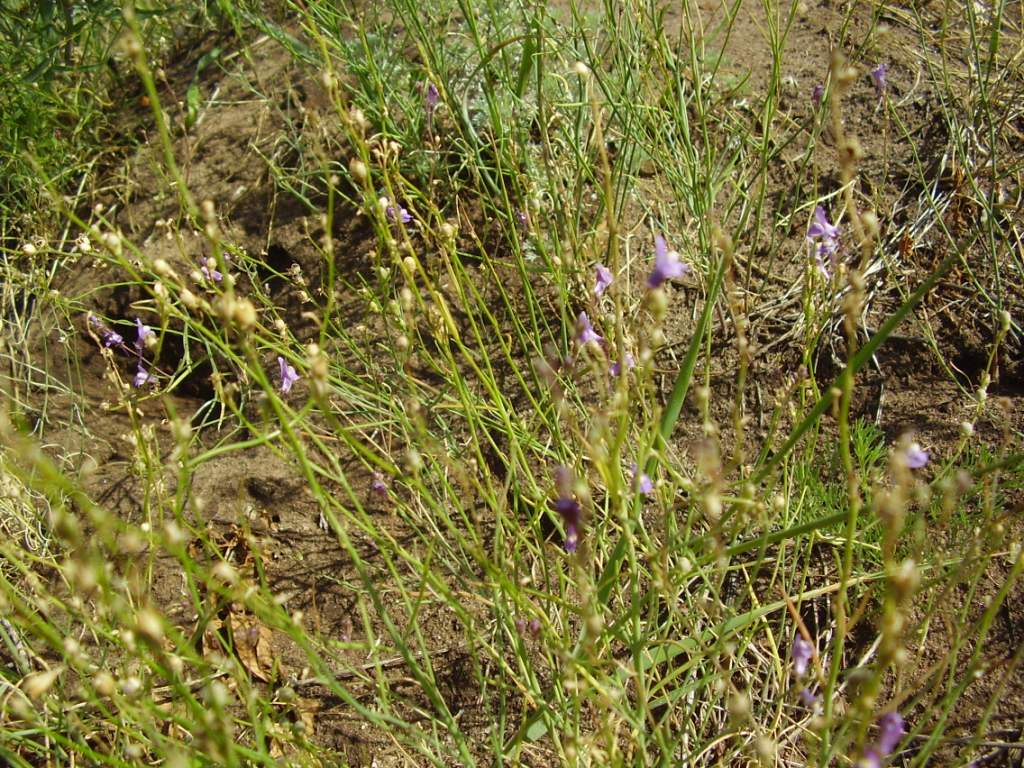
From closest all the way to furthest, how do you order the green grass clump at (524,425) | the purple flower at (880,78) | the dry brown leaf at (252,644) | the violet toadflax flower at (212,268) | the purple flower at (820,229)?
the green grass clump at (524,425)
the purple flower at (820,229)
the dry brown leaf at (252,644)
the violet toadflax flower at (212,268)
the purple flower at (880,78)

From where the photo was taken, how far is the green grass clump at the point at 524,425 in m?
1.20

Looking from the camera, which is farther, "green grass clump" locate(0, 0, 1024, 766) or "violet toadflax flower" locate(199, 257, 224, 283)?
"violet toadflax flower" locate(199, 257, 224, 283)

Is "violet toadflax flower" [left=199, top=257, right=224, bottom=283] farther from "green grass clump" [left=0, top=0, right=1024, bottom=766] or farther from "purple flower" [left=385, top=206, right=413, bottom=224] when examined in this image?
"purple flower" [left=385, top=206, right=413, bottom=224]

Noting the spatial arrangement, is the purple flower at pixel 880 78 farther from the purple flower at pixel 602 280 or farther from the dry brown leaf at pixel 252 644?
the dry brown leaf at pixel 252 644

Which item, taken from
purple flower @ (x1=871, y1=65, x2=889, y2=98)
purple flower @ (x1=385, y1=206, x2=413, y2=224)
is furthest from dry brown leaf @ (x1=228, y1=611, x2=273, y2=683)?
Answer: purple flower @ (x1=871, y1=65, x2=889, y2=98)

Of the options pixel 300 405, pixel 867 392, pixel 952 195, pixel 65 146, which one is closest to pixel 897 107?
pixel 952 195

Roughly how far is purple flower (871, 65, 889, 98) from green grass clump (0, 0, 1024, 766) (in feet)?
0.09

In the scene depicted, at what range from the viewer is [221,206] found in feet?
8.71

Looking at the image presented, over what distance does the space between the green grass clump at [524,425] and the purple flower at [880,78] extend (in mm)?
26

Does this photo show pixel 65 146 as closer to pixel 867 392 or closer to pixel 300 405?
pixel 300 405

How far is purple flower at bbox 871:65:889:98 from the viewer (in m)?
2.21

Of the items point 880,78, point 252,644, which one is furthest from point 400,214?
point 880,78

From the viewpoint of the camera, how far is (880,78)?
2.24 meters

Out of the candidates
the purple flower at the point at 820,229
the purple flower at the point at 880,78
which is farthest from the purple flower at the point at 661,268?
the purple flower at the point at 880,78
